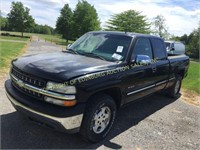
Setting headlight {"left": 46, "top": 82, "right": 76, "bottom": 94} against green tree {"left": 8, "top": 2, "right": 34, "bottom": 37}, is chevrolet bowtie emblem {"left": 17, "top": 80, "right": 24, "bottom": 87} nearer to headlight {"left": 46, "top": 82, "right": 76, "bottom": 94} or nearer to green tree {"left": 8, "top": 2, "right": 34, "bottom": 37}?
headlight {"left": 46, "top": 82, "right": 76, "bottom": 94}

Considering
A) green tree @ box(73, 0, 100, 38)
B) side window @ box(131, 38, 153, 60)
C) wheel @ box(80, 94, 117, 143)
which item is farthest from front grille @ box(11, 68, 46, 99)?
green tree @ box(73, 0, 100, 38)

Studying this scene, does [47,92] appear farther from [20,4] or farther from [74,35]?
[20,4]

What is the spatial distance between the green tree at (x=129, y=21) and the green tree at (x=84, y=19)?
6.51 meters

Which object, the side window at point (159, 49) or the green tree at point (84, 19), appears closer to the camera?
Result: the side window at point (159, 49)

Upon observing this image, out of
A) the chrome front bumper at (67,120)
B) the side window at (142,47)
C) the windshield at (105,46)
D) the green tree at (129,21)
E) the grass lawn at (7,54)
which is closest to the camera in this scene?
the chrome front bumper at (67,120)

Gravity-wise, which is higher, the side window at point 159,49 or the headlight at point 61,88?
the side window at point 159,49

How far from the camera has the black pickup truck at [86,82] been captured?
3.38m

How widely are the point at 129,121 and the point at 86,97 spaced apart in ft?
6.41

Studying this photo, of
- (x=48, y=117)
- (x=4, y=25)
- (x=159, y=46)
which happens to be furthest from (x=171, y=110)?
(x=4, y=25)

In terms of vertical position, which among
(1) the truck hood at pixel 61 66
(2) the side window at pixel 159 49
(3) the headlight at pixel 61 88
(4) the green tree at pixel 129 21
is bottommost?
(3) the headlight at pixel 61 88

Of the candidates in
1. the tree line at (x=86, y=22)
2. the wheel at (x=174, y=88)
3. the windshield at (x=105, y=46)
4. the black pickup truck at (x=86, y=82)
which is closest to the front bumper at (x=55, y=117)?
the black pickup truck at (x=86, y=82)

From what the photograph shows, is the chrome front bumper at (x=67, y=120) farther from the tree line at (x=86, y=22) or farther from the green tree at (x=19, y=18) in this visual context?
the green tree at (x=19, y=18)

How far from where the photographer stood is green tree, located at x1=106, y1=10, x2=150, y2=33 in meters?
43.9

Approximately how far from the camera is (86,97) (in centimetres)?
352
